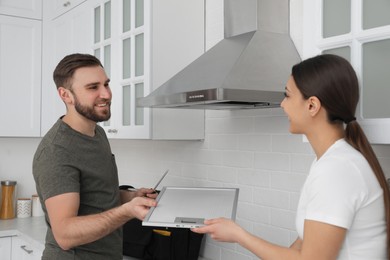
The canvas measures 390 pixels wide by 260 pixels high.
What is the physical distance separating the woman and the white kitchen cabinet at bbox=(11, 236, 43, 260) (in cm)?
195

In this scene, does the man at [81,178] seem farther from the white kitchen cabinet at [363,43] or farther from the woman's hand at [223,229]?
the white kitchen cabinet at [363,43]

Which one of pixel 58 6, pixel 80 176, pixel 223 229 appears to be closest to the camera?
pixel 223 229

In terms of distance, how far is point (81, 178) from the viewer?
67.7 inches

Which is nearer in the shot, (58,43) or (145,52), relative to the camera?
(145,52)

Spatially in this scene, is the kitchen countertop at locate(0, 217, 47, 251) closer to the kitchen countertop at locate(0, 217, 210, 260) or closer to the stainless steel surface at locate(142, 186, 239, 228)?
the kitchen countertop at locate(0, 217, 210, 260)

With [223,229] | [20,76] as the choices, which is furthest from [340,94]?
[20,76]

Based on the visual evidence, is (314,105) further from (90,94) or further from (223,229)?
(90,94)

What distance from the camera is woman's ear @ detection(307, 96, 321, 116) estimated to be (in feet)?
3.80

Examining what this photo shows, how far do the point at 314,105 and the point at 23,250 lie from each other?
241 centimetres

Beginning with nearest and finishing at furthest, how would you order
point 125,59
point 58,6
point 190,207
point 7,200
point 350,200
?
1. point 350,200
2. point 190,207
3. point 125,59
4. point 58,6
5. point 7,200

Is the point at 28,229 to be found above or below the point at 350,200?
below

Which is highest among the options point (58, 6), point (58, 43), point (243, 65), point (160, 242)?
point (58, 6)

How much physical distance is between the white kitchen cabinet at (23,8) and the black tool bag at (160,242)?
A: 1896 mm

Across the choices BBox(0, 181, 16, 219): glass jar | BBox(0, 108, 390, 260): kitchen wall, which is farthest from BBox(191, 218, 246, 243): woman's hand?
BBox(0, 181, 16, 219): glass jar
